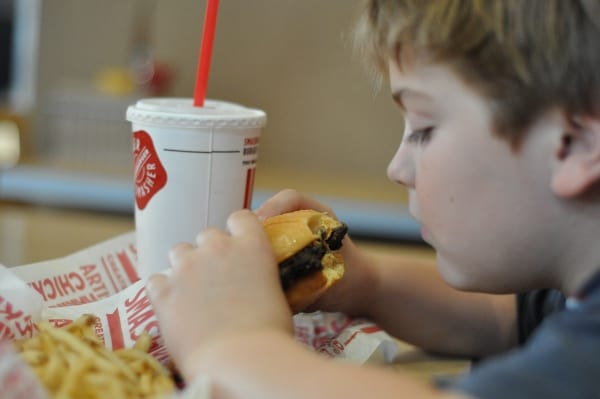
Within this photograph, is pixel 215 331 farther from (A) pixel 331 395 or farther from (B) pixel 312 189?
(B) pixel 312 189

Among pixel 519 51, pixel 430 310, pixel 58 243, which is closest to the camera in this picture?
pixel 519 51

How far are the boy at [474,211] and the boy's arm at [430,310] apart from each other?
10.2 inches

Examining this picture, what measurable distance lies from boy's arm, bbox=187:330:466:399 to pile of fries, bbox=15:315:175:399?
0.15 feet

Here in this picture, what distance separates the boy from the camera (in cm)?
63

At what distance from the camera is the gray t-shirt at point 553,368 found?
60 cm

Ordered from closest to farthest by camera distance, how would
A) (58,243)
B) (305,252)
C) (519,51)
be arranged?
(519,51)
(305,252)
(58,243)

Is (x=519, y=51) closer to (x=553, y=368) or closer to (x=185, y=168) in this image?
(x=553, y=368)

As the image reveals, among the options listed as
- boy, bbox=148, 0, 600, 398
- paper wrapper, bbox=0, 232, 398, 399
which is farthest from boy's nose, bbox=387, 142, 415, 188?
paper wrapper, bbox=0, 232, 398, 399

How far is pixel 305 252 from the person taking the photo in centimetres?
84

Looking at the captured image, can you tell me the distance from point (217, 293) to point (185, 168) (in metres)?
0.26

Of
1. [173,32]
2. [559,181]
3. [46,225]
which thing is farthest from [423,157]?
[173,32]

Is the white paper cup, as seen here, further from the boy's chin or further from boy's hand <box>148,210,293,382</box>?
the boy's chin

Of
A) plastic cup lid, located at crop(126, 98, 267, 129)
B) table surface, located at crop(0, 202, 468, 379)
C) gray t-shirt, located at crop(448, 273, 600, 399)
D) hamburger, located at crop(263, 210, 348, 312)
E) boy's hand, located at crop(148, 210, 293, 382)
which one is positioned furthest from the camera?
table surface, located at crop(0, 202, 468, 379)

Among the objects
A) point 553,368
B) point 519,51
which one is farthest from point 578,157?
point 553,368
